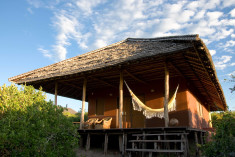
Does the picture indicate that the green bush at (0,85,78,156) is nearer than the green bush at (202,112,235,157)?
Yes

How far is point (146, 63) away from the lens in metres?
7.35

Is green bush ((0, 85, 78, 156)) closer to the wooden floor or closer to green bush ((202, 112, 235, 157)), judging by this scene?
the wooden floor

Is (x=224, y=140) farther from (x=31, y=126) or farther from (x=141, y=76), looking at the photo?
(x=141, y=76)

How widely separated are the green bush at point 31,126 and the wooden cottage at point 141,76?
7.87 ft

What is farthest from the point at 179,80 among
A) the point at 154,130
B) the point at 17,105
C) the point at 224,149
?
the point at 17,105

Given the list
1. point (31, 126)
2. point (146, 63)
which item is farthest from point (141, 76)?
point (31, 126)

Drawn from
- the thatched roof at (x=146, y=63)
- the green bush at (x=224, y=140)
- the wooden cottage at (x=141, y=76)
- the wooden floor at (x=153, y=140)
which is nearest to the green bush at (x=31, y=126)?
the wooden floor at (x=153, y=140)

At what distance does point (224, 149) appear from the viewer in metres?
4.64

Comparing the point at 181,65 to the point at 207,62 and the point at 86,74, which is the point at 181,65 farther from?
the point at 86,74

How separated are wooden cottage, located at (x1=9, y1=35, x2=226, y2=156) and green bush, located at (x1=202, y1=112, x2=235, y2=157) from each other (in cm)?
61

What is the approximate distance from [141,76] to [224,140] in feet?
15.3

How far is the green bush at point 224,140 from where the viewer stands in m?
4.61

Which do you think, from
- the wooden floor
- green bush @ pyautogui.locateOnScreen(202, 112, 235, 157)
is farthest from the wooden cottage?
green bush @ pyautogui.locateOnScreen(202, 112, 235, 157)

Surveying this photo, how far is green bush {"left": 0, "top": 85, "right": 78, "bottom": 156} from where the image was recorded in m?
4.45
